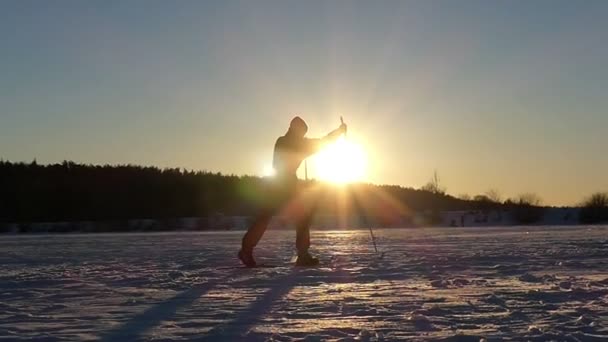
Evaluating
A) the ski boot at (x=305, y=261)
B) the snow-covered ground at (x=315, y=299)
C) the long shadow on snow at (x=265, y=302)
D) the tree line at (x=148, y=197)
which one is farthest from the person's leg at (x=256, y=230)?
the tree line at (x=148, y=197)

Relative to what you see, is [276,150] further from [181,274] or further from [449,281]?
[449,281]

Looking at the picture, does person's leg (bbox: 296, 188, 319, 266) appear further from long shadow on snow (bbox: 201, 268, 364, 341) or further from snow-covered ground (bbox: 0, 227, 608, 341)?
long shadow on snow (bbox: 201, 268, 364, 341)

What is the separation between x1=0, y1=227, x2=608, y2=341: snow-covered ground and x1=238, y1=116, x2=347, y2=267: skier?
451mm

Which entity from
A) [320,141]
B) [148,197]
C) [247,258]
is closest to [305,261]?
[247,258]

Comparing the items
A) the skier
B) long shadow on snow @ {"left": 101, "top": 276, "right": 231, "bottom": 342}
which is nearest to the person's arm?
the skier

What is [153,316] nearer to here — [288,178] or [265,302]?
[265,302]

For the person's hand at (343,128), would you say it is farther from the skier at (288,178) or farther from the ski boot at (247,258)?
the ski boot at (247,258)

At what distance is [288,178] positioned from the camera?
1067 cm

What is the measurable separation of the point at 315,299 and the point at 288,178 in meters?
4.00

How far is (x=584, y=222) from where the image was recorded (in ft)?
126

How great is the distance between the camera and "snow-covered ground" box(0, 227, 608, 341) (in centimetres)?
521

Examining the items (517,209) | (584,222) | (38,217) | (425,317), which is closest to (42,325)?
(425,317)

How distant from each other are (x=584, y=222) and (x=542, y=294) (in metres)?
33.1

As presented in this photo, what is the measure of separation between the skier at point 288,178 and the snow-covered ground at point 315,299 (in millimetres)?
451
